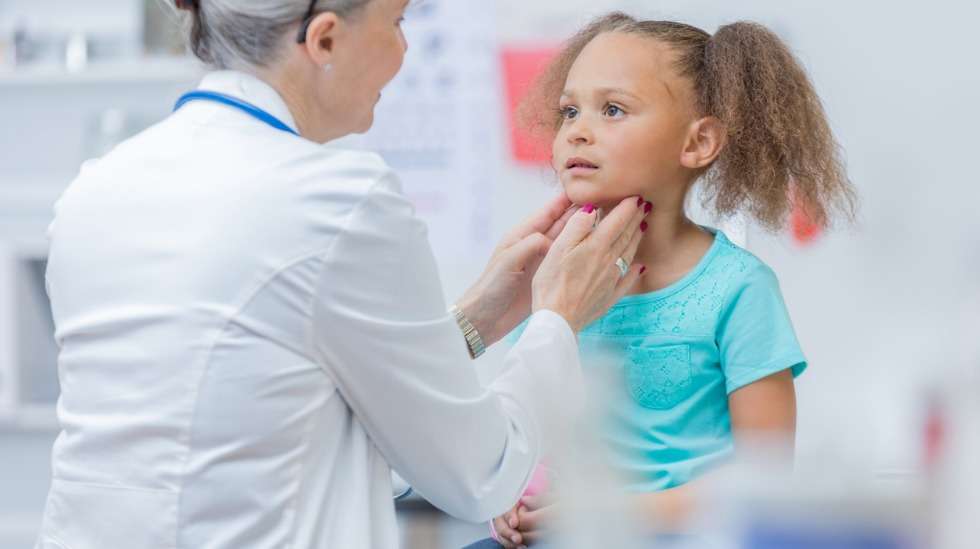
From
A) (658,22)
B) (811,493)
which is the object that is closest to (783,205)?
(658,22)

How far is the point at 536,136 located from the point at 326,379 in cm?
75

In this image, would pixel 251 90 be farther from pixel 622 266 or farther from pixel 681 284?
pixel 681 284

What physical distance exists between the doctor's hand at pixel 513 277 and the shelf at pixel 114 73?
1668 millimetres

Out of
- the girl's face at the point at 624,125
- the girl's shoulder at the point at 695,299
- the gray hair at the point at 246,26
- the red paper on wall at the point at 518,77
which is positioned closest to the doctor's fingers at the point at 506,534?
the girl's shoulder at the point at 695,299

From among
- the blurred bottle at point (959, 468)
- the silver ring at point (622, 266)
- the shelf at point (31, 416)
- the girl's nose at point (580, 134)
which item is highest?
the blurred bottle at point (959, 468)

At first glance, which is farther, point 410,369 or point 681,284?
point 681,284

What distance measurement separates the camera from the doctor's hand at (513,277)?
4.63ft

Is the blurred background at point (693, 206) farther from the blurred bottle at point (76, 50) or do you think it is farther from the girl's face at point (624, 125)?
the girl's face at point (624, 125)

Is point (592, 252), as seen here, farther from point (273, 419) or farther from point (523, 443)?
point (273, 419)

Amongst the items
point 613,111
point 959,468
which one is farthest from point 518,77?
point 959,468

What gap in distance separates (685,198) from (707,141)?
93 mm

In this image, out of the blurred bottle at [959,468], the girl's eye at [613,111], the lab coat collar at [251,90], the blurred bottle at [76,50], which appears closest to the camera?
the blurred bottle at [959,468]

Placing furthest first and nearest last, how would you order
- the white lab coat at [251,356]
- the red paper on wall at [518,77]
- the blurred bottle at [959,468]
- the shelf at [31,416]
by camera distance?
the shelf at [31,416] → the red paper on wall at [518,77] → the white lab coat at [251,356] → the blurred bottle at [959,468]

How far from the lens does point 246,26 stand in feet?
3.50
